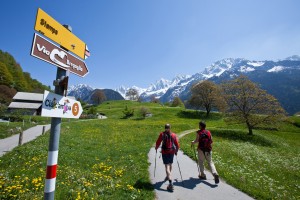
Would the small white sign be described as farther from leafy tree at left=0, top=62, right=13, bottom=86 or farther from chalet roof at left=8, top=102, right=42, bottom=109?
leafy tree at left=0, top=62, right=13, bottom=86

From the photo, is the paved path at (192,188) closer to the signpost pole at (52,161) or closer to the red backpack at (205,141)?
the red backpack at (205,141)

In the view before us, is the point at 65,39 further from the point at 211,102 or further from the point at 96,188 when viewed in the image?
the point at 211,102

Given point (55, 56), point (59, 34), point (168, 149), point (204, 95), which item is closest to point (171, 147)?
point (168, 149)

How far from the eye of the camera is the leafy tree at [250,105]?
40.3 metres

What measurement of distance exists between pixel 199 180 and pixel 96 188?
5926 mm

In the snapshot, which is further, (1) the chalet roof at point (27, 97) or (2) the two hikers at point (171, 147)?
(1) the chalet roof at point (27, 97)

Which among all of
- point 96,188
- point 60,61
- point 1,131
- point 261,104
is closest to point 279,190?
point 96,188

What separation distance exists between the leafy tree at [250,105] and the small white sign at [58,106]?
42413 millimetres

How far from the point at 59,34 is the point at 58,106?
181cm

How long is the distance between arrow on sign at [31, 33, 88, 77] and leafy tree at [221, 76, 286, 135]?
42095mm

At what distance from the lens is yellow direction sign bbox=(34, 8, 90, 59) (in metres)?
4.38

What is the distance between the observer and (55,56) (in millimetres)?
4699

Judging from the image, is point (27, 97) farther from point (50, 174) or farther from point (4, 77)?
point (50, 174)

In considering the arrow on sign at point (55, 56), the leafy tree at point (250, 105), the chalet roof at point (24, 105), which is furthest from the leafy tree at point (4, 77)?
the arrow on sign at point (55, 56)
